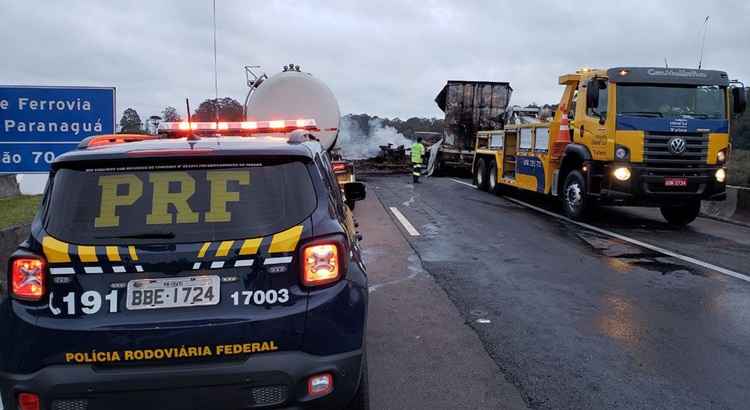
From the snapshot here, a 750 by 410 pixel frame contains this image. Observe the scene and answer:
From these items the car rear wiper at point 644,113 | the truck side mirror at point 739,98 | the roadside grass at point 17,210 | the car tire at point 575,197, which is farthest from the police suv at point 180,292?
the truck side mirror at point 739,98

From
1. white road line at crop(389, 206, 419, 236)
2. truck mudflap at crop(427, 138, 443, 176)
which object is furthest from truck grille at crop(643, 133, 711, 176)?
truck mudflap at crop(427, 138, 443, 176)

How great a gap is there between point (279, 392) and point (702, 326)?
4.34 meters

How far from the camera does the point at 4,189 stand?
12805 mm

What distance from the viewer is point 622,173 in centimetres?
1098

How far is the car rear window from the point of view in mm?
2947

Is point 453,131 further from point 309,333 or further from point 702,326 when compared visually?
point 309,333

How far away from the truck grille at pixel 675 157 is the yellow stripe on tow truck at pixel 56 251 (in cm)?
1029

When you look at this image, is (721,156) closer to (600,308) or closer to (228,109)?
(600,308)

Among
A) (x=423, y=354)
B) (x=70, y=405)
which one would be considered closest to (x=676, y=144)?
(x=423, y=354)

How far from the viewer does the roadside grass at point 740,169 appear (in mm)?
19531

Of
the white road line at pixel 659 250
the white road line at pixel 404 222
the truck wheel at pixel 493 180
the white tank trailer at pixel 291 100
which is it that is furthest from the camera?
the truck wheel at pixel 493 180

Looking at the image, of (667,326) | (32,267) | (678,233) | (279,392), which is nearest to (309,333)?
(279,392)

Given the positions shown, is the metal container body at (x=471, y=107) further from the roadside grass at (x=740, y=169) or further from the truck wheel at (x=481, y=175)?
the roadside grass at (x=740, y=169)

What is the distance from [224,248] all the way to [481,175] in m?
16.5
